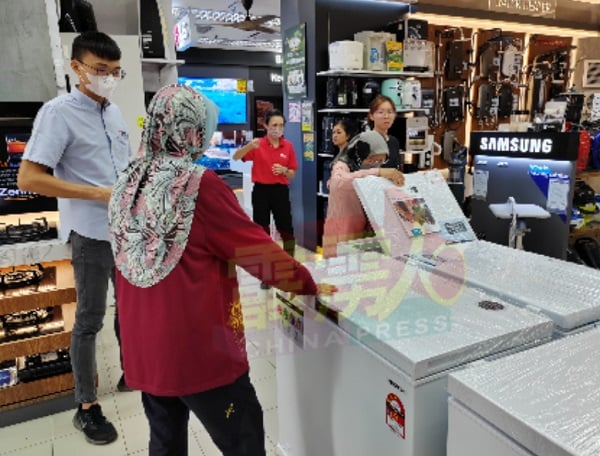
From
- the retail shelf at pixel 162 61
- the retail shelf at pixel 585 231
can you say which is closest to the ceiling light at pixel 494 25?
the retail shelf at pixel 162 61

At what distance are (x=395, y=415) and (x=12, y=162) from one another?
2.30m

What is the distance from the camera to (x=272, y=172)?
454 cm

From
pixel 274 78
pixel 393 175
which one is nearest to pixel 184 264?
pixel 393 175

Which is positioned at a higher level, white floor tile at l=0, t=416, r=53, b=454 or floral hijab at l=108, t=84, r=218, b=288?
floral hijab at l=108, t=84, r=218, b=288

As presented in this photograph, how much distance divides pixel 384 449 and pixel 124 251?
92 cm

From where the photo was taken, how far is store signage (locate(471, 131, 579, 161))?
3.06 m

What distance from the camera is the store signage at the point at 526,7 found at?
6.25 metres

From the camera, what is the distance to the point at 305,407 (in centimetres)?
182

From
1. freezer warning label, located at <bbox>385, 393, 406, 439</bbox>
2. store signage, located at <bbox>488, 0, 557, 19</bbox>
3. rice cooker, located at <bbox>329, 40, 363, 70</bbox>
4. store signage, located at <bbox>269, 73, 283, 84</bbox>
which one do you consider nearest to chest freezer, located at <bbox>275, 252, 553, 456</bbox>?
freezer warning label, located at <bbox>385, 393, 406, 439</bbox>

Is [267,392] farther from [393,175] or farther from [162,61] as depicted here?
[162,61]

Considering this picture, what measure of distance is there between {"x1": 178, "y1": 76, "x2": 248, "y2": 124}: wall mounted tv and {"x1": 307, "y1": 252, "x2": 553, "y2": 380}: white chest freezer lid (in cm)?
1003

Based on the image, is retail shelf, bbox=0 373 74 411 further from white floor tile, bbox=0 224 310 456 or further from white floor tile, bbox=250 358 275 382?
white floor tile, bbox=250 358 275 382

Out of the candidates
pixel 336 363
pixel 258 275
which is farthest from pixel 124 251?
pixel 336 363

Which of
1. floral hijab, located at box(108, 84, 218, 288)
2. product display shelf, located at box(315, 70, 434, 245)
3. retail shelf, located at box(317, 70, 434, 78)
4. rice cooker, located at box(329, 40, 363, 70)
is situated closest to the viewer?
floral hijab, located at box(108, 84, 218, 288)
